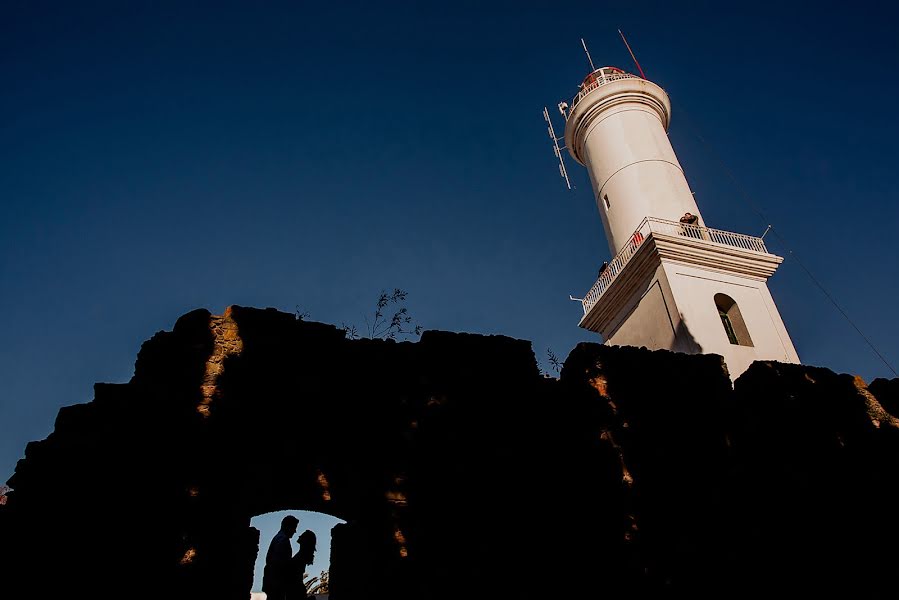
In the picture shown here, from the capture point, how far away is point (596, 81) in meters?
22.7

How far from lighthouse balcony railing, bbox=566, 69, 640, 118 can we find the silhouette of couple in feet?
66.8

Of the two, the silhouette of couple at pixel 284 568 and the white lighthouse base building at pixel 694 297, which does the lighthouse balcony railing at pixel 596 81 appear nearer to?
the white lighthouse base building at pixel 694 297

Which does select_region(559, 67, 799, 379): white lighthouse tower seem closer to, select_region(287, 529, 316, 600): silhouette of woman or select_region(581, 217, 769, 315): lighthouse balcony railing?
select_region(581, 217, 769, 315): lighthouse balcony railing

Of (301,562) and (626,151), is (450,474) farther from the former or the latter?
(626,151)

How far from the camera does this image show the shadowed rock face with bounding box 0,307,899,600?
5258 millimetres

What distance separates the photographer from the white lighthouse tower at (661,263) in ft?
48.2

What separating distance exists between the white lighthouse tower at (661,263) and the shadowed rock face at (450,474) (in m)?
6.71

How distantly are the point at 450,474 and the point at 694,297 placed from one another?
11.1 m

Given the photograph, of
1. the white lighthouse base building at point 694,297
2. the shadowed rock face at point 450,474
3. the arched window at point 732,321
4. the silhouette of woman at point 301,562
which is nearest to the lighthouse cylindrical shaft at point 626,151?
the white lighthouse base building at point 694,297

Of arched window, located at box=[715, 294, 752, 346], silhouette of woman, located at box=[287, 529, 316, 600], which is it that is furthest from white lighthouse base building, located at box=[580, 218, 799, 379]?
silhouette of woman, located at box=[287, 529, 316, 600]

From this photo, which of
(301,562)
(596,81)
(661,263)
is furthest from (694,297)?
(301,562)

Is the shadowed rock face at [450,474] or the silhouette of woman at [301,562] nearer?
the shadowed rock face at [450,474]

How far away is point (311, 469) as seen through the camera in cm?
595

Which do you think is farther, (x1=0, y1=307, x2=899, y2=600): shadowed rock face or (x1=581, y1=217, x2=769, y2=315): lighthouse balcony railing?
(x1=581, y1=217, x2=769, y2=315): lighthouse balcony railing
